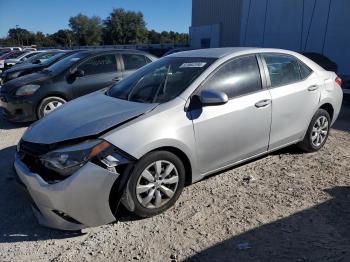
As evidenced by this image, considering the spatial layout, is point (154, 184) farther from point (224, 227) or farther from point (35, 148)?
point (35, 148)

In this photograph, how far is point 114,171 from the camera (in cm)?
325

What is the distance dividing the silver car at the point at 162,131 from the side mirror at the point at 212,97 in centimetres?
1

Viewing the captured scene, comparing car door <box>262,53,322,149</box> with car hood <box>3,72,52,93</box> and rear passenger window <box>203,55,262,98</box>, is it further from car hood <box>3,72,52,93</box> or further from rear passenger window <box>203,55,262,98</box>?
car hood <box>3,72,52,93</box>

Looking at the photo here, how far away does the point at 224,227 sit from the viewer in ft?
11.3

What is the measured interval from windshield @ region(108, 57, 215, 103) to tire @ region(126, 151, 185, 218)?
2.31 ft

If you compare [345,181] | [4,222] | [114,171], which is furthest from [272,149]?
[4,222]

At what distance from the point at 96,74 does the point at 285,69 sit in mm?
4581

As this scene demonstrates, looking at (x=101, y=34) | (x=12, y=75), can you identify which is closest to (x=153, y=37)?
(x=101, y=34)

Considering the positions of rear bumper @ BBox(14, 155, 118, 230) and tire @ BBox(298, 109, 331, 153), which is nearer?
rear bumper @ BBox(14, 155, 118, 230)

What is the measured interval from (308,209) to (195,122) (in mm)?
1460

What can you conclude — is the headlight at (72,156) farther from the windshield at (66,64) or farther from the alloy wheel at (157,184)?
the windshield at (66,64)

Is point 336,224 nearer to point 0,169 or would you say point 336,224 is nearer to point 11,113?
point 0,169

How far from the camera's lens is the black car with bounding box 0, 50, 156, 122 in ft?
24.8

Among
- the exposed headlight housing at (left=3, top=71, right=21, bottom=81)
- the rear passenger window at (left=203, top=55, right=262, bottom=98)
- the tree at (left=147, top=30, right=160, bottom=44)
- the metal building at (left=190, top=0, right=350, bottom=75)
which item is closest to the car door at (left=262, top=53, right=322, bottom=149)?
the rear passenger window at (left=203, top=55, right=262, bottom=98)
